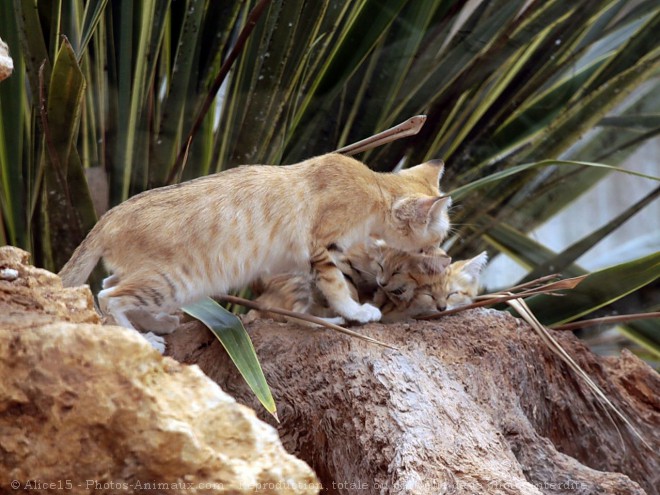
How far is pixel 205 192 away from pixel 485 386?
2.39 feet

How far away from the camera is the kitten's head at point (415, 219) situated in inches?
76.1

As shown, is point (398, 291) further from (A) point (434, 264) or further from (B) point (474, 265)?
(B) point (474, 265)

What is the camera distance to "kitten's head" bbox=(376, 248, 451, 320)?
1.92 meters

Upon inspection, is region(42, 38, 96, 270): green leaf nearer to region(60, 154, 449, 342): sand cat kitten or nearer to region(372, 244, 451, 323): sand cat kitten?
region(60, 154, 449, 342): sand cat kitten

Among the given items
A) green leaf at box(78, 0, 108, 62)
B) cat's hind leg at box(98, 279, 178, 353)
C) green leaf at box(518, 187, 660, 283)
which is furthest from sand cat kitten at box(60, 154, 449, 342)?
green leaf at box(518, 187, 660, 283)

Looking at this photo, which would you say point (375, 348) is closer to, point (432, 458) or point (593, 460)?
point (432, 458)

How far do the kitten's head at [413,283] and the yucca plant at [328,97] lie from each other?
0.29m

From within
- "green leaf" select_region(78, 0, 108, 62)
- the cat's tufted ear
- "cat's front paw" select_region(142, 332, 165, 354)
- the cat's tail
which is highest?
"green leaf" select_region(78, 0, 108, 62)

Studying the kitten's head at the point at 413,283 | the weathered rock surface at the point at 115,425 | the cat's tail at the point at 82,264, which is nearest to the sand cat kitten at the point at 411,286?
the kitten's head at the point at 413,283

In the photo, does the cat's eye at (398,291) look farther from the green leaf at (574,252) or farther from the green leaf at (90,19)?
the green leaf at (90,19)

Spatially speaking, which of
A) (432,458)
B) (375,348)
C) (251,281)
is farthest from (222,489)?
(251,281)

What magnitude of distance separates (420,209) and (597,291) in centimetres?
57

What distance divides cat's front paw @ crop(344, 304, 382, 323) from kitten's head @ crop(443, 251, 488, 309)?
10.3 inches

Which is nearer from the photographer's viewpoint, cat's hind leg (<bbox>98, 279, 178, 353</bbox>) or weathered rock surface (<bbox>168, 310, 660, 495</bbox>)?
weathered rock surface (<bbox>168, 310, 660, 495</bbox>)
